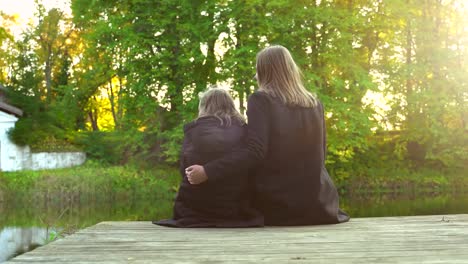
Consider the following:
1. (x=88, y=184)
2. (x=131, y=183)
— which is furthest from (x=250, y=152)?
(x=131, y=183)

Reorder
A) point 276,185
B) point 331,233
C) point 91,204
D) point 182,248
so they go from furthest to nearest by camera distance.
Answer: point 91,204
point 276,185
point 331,233
point 182,248

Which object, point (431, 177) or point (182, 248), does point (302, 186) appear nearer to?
point (182, 248)

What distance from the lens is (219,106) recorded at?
18.1 ft

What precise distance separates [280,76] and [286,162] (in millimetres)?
629

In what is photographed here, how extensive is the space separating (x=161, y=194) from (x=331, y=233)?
1888 centimetres

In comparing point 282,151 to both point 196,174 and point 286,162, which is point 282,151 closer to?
point 286,162

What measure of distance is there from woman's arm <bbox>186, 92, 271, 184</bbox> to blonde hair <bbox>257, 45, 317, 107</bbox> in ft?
0.40

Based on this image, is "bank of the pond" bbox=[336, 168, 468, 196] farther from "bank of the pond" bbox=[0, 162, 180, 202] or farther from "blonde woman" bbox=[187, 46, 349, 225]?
"blonde woman" bbox=[187, 46, 349, 225]

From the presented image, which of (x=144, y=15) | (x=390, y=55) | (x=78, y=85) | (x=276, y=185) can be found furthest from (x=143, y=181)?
(x=276, y=185)

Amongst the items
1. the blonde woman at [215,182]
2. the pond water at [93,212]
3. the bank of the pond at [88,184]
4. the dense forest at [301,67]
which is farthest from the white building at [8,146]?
the blonde woman at [215,182]

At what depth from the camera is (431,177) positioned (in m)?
25.8

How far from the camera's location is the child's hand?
17.0ft

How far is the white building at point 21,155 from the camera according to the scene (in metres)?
26.8

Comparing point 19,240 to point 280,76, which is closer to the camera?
point 280,76
